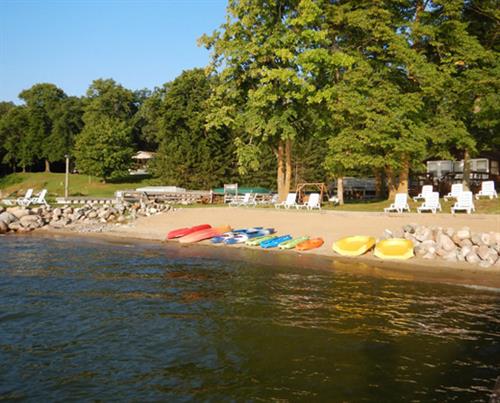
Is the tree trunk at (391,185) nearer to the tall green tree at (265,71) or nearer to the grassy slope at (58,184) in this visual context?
the tall green tree at (265,71)

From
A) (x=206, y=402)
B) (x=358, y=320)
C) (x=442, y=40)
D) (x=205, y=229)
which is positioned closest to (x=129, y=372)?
(x=206, y=402)

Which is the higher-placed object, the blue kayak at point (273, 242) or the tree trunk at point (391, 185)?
the tree trunk at point (391, 185)

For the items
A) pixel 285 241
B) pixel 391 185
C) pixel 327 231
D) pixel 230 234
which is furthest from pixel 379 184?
pixel 285 241

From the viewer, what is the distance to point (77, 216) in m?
32.9

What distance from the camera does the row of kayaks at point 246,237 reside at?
20484mm

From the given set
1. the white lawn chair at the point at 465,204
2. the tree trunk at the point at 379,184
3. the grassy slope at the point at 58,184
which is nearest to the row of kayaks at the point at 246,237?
the white lawn chair at the point at 465,204

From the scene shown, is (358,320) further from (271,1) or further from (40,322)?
(271,1)

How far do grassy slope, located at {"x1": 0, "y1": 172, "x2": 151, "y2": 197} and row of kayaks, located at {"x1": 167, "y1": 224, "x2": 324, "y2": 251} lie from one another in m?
31.1

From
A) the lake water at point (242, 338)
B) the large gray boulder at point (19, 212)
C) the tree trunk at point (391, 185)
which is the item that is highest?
the tree trunk at point (391, 185)

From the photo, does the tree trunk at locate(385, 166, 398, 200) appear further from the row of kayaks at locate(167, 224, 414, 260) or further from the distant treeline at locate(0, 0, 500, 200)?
the row of kayaks at locate(167, 224, 414, 260)

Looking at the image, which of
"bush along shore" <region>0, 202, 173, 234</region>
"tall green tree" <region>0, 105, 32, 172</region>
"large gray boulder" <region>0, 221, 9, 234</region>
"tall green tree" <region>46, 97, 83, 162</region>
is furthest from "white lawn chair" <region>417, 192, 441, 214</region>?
"tall green tree" <region>0, 105, 32, 172</region>

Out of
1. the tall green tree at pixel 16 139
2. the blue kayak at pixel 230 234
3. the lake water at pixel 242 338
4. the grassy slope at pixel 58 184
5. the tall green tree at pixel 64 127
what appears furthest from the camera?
the tall green tree at pixel 16 139

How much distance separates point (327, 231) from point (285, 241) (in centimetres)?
219

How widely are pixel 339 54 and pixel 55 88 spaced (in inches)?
2641
